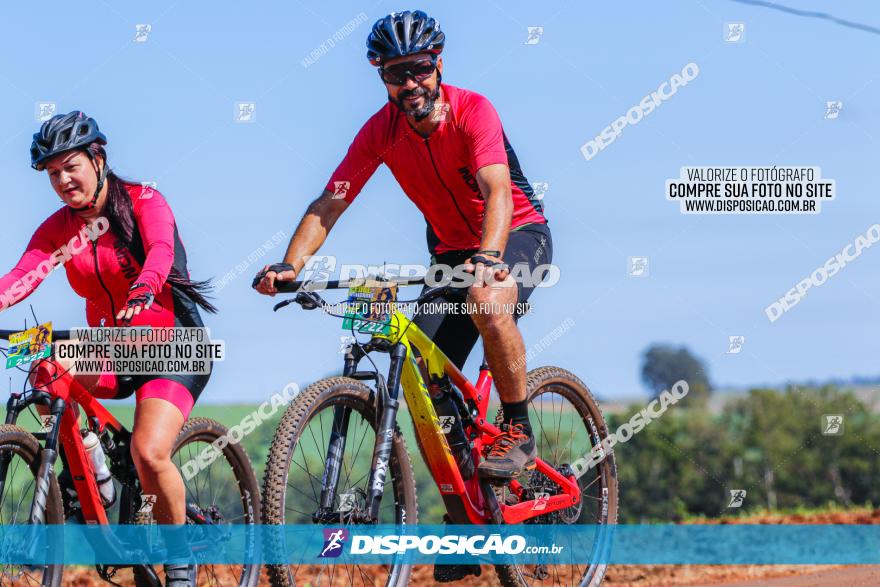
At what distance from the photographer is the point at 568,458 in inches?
336

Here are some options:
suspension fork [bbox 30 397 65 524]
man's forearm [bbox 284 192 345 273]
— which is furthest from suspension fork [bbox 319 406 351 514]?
suspension fork [bbox 30 397 65 524]

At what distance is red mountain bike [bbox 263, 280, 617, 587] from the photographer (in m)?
6.37

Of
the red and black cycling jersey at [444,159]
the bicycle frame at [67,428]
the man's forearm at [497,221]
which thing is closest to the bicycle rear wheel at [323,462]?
the man's forearm at [497,221]

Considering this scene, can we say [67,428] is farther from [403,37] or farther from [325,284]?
[403,37]

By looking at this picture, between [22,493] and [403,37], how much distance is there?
10.0 feet

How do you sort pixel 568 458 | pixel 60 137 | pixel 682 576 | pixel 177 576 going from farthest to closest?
pixel 682 576
pixel 568 458
pixel 177 576
pixel 60 137

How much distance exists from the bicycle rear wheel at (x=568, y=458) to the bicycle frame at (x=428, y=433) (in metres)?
0.29

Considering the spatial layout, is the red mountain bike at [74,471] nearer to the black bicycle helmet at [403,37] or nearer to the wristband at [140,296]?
the wristband at [140,296]

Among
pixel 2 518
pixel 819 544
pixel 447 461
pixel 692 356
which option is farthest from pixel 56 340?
pixel 692 356

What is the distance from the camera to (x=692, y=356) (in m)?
72.8

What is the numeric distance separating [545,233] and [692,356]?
2613 inches

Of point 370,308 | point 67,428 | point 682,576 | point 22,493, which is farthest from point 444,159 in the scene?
point 682,576

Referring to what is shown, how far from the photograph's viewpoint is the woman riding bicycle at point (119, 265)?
6.92 m

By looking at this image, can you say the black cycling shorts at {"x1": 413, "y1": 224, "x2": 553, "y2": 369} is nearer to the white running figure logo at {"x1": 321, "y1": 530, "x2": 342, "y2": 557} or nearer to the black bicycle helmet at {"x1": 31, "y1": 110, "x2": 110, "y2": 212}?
the white running figure logo at {"x1": 321, "y1": 530, "x2": 342, "y2": 557}
